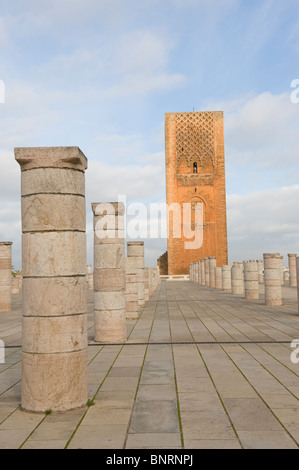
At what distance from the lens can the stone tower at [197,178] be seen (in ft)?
158

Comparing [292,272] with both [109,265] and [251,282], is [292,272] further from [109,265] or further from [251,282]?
[109,265]

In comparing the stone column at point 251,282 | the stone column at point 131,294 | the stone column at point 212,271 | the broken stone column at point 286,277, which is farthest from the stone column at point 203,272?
the stone column at point 131,294

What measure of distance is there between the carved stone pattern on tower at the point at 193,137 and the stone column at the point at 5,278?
114 feet

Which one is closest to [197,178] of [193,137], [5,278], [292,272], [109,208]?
[193,137]

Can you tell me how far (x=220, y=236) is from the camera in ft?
158

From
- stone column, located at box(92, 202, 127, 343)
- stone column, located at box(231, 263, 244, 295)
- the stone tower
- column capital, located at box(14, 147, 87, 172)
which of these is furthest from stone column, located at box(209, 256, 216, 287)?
column capital, located at box(14, 147, 87, 172)

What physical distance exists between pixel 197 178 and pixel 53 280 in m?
44.9

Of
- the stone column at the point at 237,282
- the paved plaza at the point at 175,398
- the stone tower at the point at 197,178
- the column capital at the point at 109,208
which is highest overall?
the stone tower at the point at 197,178

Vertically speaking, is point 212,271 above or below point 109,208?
Answer: below

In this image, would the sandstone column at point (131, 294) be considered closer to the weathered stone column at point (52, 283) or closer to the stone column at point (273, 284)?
the stone column at point (273, 284)

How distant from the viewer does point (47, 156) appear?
15.5ft

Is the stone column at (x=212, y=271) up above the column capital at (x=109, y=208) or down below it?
below
